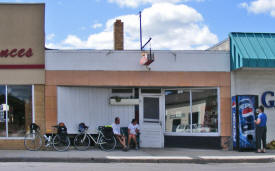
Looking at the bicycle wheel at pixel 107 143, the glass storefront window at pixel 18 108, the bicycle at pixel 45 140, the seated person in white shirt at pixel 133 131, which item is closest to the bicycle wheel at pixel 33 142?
the bicycle at pixel 45 140

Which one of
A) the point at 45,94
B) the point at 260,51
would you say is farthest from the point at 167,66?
the point at 45,94

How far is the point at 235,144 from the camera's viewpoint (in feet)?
53.9

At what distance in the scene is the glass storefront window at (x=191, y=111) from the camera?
17.2 m

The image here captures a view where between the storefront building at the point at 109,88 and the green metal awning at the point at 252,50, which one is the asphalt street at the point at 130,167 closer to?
the storefront building at the point at 109,88

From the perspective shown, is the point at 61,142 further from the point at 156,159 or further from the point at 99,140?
the point at 156,159

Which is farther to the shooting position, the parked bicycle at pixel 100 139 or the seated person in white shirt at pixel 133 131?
the seated person in white shirt at pixel 133 131

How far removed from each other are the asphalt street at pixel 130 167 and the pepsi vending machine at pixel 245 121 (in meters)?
2.62

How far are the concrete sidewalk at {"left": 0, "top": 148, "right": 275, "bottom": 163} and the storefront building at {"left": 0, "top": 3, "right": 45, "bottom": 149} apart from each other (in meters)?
1.32

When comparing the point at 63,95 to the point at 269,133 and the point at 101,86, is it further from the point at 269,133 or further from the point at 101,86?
the point at 269,133

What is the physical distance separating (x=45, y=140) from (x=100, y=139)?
2095 millimetres

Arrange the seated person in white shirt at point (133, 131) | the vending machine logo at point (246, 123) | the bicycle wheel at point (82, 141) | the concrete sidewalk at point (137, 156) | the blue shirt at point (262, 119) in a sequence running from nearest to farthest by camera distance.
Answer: the concrete sidewalk at point (137, 156) → the blue shirt at point (262, 119) → the bicycle wheel at point (82, 141) → the vending machine logo at point (246, 123) → the seated person in white shirt at point (133, 131)

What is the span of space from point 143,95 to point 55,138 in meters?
4.11

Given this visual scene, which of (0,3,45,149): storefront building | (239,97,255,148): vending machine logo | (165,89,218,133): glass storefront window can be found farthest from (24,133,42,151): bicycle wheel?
(239,97,255,148): vending machine logo

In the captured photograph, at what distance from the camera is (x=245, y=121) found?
52.8 ft
